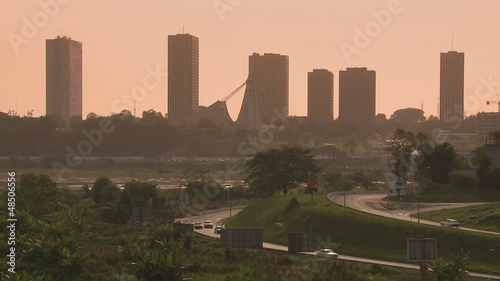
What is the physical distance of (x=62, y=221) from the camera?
49875 millimetres

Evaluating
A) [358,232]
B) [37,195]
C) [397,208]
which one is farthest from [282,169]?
[358,232]

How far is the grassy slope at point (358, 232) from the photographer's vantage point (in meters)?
42.5

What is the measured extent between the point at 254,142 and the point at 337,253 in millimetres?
129859

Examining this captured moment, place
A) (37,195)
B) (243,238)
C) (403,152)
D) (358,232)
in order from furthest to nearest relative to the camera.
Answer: (403,152), (37,195), (358,232), (243,238)

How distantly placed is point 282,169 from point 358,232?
22010 mm

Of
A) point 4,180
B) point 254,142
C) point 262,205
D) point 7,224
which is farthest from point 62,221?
point 254,142

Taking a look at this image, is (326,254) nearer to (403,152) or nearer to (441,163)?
(441,163)

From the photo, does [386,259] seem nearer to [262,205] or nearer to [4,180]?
[262,205]

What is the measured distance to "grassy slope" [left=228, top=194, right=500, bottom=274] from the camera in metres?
42.5

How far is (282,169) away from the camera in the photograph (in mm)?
71750

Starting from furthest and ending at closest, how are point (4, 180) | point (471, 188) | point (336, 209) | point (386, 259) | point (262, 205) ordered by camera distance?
point (4, 180) < point (262, 205) < point (471, 188) < point (336, 209) < point (386, 259)

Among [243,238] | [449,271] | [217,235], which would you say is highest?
[449,271]

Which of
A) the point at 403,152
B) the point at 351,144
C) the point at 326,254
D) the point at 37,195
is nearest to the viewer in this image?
the point at 326,254

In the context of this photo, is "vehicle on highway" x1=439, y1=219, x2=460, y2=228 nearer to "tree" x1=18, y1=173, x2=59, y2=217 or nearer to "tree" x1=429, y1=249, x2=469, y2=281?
"tree" x1=429, y1=249, x2=469, y2=281
